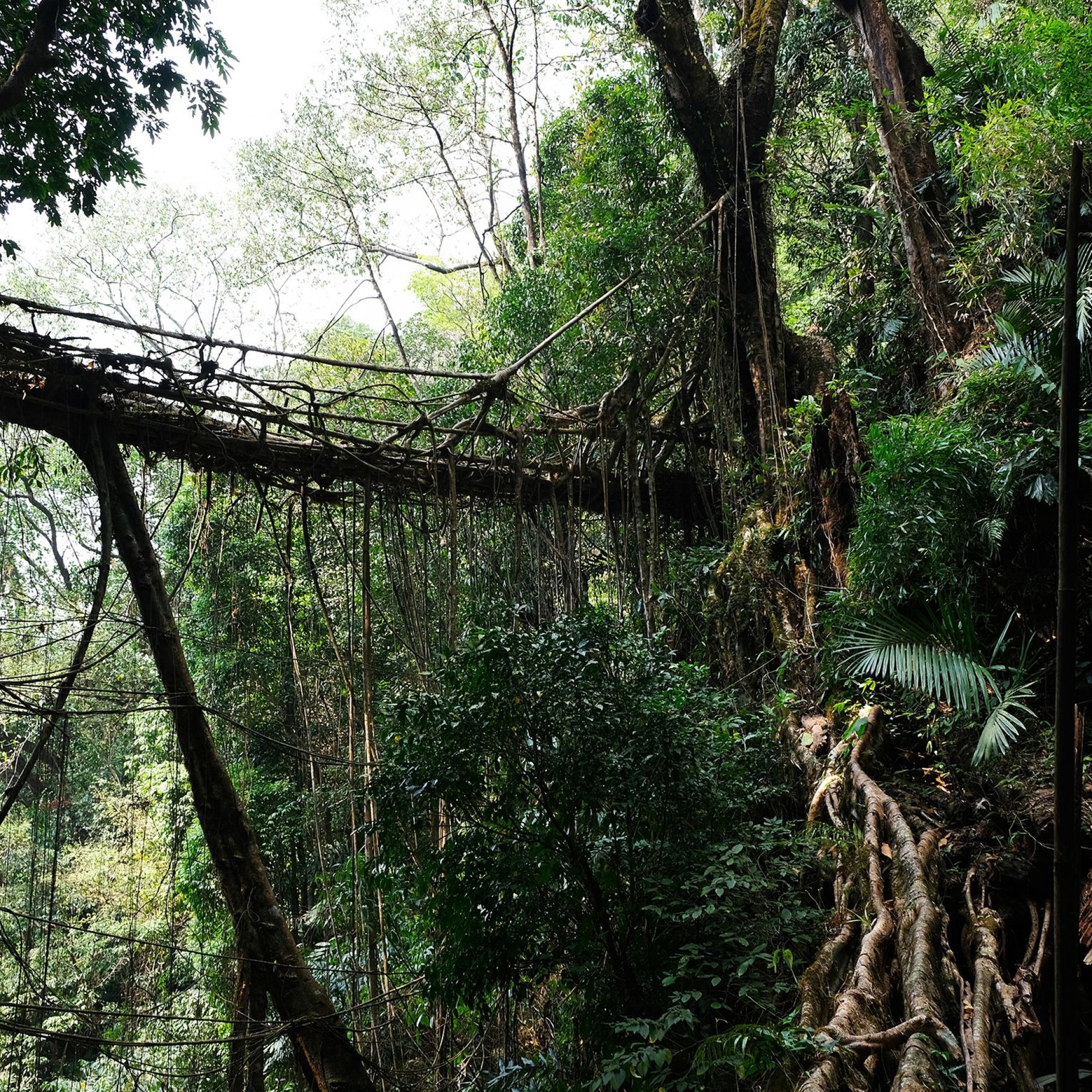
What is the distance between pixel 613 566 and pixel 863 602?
2.13m

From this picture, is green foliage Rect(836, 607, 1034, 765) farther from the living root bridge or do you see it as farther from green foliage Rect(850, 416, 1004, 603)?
the living root bridge

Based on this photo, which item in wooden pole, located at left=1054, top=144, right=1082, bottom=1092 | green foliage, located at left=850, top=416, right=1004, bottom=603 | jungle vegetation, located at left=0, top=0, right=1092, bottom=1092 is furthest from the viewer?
green foliage, located at left=850, top=416, right=1004, bottom=603

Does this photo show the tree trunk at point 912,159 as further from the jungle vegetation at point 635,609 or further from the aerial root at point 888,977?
the aerial root at point 888,977

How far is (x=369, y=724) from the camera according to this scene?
3941 millimetres

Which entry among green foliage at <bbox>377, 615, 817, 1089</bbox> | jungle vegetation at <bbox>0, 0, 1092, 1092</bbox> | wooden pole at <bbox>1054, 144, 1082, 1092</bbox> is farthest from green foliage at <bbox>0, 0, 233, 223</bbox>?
wooden pole at <bbox>1054, 144, 1082, 1092</bbox>

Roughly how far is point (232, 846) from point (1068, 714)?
3.38m

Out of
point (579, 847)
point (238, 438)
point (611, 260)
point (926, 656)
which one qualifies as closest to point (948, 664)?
point (926, 656)

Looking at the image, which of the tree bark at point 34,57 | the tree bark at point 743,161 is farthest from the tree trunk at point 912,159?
the tree bark at point 34,57

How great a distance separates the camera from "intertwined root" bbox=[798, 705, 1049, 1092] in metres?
2.22

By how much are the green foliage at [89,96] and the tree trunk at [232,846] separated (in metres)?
1.63

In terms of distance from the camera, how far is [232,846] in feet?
11.3

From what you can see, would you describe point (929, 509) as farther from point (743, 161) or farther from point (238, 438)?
point (743, 161)

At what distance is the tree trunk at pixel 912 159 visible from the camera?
5.62 meters

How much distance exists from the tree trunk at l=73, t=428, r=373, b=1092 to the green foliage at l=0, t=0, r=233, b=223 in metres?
1.63
